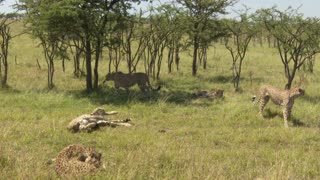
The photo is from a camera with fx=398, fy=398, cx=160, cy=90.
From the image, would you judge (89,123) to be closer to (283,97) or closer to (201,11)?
(283,97)

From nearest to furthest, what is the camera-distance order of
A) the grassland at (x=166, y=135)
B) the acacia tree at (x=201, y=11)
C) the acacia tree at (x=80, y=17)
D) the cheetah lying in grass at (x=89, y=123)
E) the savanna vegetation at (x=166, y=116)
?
the grassland at (x=166, y=135)
the savanna vegetation at (x=166, y=116)
the cheetah lying in grass at (x=89, y=123)
the acacia tree at (x=80, y=17)
the acacia tree at (x=201, y=11)

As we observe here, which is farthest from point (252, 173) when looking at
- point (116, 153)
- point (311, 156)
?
point (116, 153)

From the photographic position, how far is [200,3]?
2436cm

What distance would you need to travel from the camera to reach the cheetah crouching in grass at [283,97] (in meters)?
11.7

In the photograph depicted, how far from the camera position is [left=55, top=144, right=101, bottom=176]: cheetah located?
570cm

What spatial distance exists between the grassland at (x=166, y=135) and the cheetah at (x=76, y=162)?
0.58 ft

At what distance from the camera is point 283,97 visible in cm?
1196

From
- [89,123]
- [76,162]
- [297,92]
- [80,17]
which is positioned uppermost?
[80,17]

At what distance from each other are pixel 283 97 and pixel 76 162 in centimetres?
787

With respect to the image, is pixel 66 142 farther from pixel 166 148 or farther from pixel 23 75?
pixel 23 75

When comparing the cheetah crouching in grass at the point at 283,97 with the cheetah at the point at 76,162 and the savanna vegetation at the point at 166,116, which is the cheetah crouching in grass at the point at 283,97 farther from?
the cheetah at the point at 76,162

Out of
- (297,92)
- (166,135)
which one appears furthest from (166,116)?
(297,92)

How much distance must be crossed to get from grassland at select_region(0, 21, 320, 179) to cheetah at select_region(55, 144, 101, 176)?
0.58 ft

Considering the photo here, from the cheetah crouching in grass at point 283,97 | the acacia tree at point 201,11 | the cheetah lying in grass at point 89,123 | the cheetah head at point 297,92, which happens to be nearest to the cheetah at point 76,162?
the cheetah lying in grass at point 89,123
